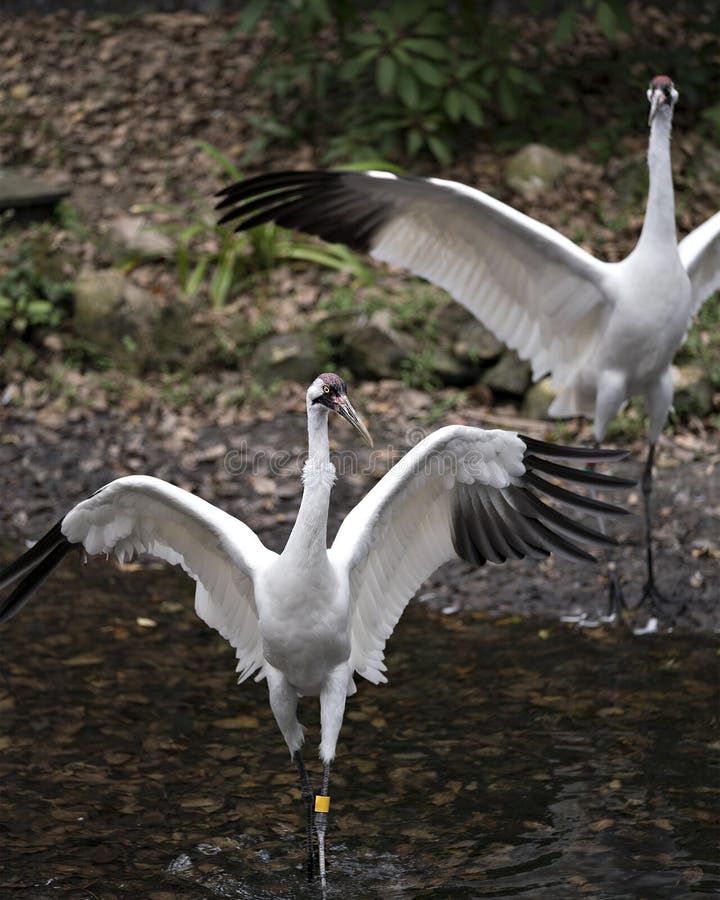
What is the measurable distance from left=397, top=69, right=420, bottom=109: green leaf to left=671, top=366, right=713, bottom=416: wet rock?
250cm

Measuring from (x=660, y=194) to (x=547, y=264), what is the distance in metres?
0.53

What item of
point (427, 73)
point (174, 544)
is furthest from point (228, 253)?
point (174, 544)

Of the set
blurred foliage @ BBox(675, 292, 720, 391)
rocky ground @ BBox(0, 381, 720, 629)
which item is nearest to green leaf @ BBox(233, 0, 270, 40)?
rocky ground @ BBox(0, 381, 720, 629)

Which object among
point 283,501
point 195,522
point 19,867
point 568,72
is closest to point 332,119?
point 568,72

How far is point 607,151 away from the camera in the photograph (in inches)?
332

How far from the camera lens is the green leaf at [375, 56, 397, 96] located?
7.73 m

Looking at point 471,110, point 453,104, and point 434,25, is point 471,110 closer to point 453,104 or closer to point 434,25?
point 453,104

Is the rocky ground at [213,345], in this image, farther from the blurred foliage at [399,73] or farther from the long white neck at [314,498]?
the long white neck at [314,498]

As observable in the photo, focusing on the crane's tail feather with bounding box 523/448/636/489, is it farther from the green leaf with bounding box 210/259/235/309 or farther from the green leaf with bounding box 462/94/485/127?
the green leaf with bounding box 462/94/485/127

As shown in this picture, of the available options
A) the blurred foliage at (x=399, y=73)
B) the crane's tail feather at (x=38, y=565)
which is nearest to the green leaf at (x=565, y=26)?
the blurred foliage at (x=399, y=73)

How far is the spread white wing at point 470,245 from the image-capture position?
5.04 meters

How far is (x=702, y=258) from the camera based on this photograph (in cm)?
553

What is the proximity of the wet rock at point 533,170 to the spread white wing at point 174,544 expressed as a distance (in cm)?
485

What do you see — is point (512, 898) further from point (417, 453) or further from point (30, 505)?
point (30, 505)
